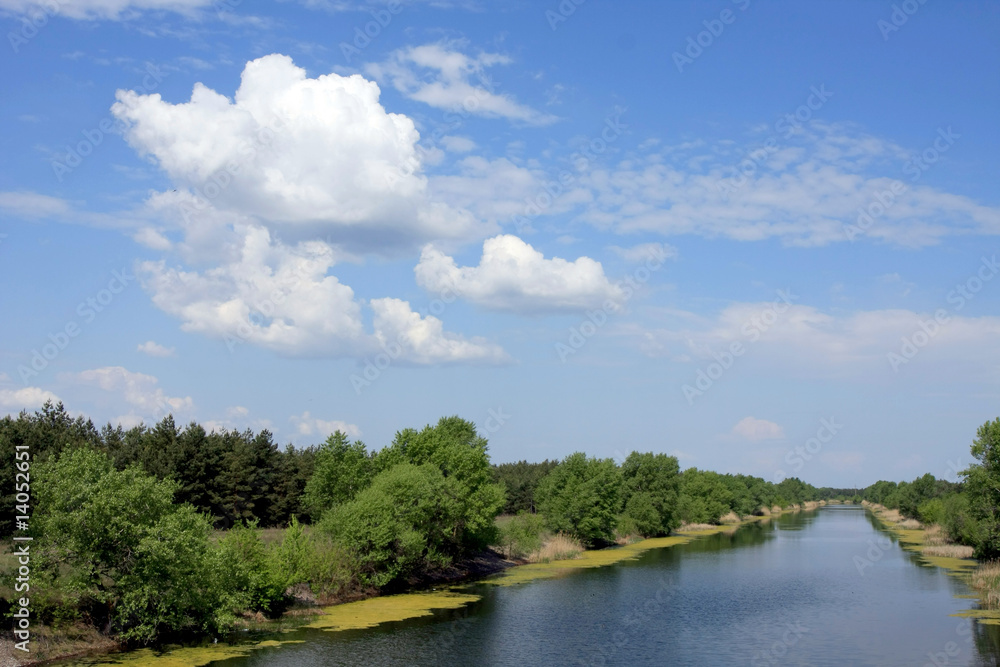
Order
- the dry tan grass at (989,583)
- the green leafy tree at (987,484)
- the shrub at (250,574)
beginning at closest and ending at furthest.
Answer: the shrub at (250,574) → the dry tan grass at (989,583) → the green leafy tree at (987,484)

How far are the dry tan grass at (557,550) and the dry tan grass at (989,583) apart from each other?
42.7m

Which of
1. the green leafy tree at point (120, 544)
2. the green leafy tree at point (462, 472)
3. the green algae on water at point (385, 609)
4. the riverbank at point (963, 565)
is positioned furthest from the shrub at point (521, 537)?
the green leafy tree at point (120, 544)

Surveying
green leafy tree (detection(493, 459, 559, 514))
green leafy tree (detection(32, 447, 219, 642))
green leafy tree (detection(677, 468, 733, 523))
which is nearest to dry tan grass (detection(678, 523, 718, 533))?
green leafy tree (detection(677, 468, 733, 523))

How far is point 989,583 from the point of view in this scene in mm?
59250

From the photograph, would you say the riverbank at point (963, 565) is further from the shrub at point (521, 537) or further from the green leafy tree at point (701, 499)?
the shrub at point (521, 537)

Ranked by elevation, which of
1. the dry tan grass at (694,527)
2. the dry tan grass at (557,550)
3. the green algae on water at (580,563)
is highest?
the dry tan grass at (557,550)

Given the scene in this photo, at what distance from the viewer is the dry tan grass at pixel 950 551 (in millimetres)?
86250

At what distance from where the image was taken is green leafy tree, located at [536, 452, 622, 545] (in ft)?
320

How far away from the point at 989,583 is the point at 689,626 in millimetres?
29695

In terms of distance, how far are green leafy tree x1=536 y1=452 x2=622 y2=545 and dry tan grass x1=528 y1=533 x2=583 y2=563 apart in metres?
1.85

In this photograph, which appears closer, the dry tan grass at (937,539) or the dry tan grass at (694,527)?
the dry tan grass at (937,539)

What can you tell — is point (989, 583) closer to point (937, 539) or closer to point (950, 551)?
point (950, 551)

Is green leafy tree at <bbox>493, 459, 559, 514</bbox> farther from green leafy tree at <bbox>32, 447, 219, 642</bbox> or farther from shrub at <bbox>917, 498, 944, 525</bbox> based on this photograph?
green leafy tree at <bbox>32, 447, 219, 642</bbox>

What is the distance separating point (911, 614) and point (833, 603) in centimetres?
697
